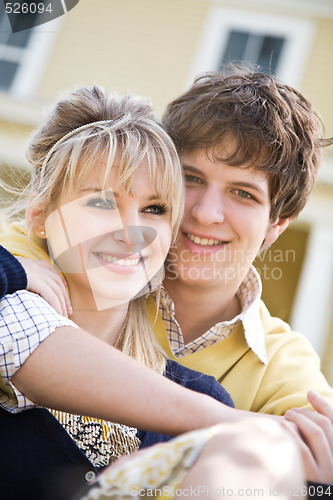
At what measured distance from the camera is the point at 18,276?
5.14 feet

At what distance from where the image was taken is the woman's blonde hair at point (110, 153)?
2088 mm

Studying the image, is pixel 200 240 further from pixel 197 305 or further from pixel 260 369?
pixel 260 369

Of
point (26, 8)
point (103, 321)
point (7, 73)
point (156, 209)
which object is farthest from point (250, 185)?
point (26, 8)

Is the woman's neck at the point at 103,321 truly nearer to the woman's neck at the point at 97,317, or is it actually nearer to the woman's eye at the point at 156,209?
the woman's neck at the point at 97,317

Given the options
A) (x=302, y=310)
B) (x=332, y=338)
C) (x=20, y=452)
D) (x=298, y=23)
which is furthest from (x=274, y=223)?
(x=298, y=23)

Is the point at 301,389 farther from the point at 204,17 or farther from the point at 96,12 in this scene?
the point at 96,12

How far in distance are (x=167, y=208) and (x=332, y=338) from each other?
5.71 meters

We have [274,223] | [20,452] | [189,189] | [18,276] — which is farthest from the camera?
[274,223]

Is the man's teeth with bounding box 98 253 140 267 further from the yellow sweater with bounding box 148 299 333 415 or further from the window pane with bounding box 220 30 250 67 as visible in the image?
the window pane with bounding box 220 30 250 67

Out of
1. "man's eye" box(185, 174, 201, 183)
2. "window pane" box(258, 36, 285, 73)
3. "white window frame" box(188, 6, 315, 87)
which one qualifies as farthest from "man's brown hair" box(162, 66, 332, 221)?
"window pane" box(258, 36, 285, 73)

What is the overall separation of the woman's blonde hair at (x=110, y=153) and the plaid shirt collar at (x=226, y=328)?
0.21 meters

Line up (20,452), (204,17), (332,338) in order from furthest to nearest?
(204,17)
(332,338)
(20,452)

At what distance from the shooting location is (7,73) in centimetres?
827

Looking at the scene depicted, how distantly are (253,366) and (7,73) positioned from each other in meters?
7.09
